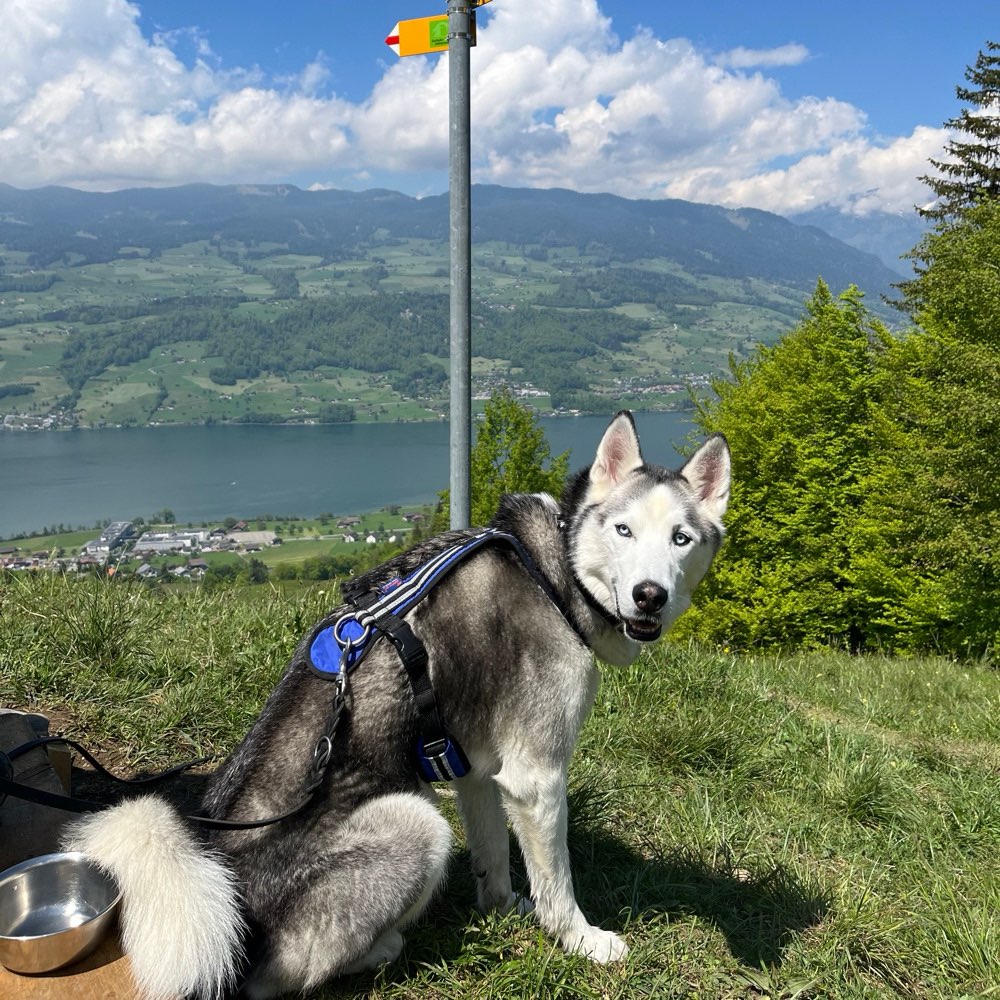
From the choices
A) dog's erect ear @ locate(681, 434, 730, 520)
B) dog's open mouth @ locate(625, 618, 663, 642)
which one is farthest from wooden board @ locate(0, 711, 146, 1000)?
dog's erect ear @ locate(681, 434, 730, 520)

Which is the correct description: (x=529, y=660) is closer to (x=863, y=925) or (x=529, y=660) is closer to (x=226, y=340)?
(x=863, y=925)

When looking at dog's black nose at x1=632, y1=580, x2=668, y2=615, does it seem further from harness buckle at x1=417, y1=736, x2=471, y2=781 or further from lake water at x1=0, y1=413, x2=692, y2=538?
lake water at x1=0, y1=413, x2=692, y2=538

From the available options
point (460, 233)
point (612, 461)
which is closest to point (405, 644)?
point (612, 461)

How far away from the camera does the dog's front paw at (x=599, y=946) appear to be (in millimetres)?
3268

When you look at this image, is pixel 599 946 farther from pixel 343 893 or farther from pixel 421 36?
pixel 421 36

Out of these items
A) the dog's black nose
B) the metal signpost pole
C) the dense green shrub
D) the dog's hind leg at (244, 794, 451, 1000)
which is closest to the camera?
the dog's hind leg at (244, 794, 451, 1000)

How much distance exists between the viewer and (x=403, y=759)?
9.50ft

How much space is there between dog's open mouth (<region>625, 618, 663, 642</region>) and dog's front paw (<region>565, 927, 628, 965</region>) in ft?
4.40

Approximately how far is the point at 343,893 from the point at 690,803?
2.64m

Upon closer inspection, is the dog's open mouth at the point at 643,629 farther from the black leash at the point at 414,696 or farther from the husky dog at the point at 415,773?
the black leash at the point at 414,696

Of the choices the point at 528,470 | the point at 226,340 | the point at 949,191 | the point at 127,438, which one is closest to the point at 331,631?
the point at 528,470

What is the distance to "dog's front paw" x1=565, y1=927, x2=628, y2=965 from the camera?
3268 millimetres

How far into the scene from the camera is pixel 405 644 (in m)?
2.86

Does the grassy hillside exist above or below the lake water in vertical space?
above
